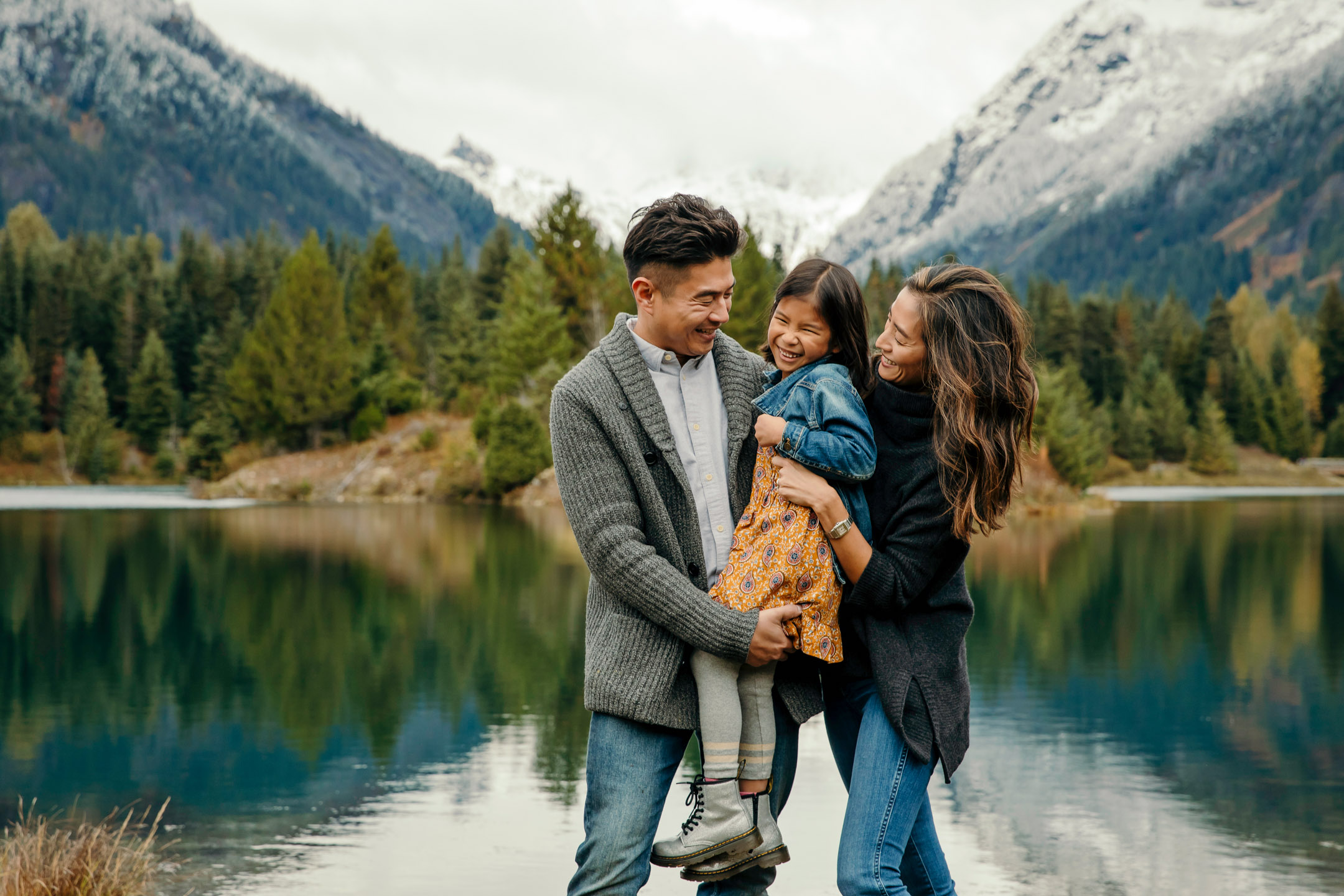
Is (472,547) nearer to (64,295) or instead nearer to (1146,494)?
(1146,494)

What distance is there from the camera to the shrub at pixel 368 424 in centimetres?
4853

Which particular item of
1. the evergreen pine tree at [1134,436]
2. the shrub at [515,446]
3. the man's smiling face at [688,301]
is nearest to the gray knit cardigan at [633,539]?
the man's smiling face at [688,301]

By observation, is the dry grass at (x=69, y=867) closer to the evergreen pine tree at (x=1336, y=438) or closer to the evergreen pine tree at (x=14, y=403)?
the evergreen pine tree at (x=14, y=403)

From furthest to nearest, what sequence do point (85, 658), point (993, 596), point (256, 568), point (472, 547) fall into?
1. point (472, 547)
2. point (256, 568)
3. point (993, 596)
4. point (85, 658)

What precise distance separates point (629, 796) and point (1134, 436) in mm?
63286

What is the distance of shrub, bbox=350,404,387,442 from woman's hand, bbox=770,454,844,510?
155 ft

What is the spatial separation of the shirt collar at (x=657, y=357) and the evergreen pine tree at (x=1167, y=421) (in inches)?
2520

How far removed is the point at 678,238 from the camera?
2803 mm

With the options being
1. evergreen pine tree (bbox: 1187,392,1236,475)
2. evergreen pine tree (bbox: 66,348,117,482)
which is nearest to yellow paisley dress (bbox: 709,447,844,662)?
evergreen pine tree (bbox: 66,348,117,482)

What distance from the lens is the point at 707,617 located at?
2709mm

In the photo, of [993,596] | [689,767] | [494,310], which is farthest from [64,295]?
[689,767]

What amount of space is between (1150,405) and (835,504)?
6747cm

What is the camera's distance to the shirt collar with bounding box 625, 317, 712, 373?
2.99 metres

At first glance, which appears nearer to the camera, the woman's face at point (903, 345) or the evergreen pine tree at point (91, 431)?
the woman's face at point (903, 345)
